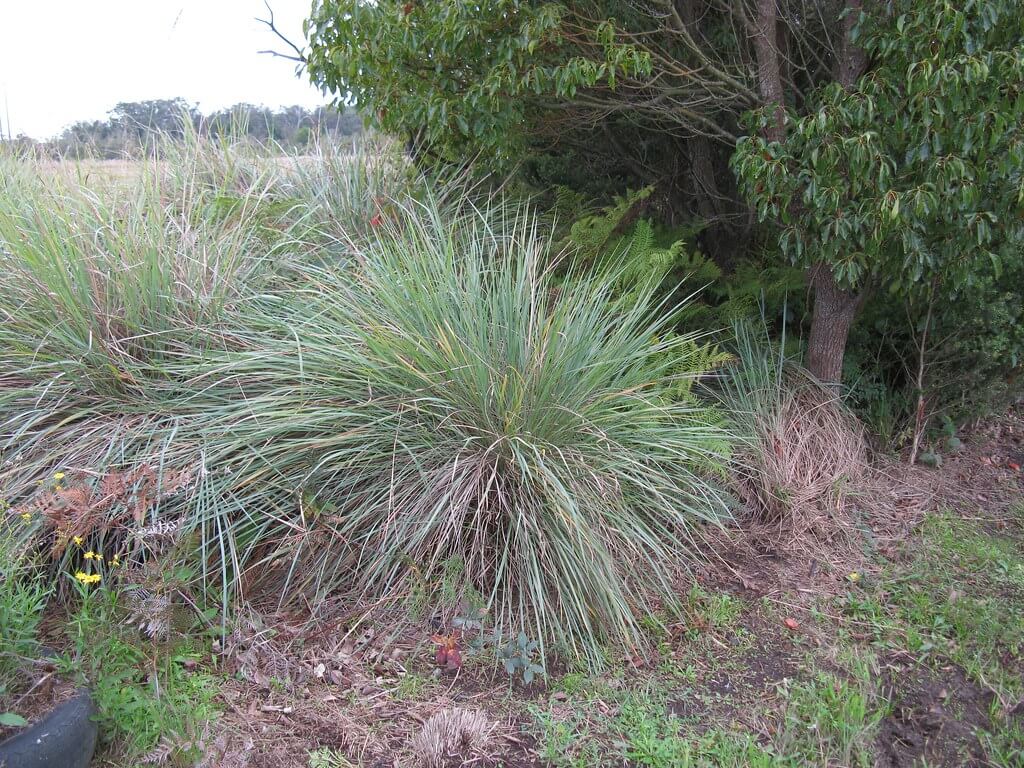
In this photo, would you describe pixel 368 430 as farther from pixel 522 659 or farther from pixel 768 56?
pixel 768 56

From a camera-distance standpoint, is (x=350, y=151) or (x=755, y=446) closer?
(x=755, y=446)

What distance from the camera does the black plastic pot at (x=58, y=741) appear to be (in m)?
→ 2.32

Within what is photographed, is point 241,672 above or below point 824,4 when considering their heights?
below

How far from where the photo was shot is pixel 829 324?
517 cm

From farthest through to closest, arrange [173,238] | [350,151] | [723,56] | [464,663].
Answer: [350,151]
[723,56]
[173,238]
[464,663]

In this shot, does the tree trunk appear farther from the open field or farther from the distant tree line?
the distant tree line

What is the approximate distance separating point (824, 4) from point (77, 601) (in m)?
5.25

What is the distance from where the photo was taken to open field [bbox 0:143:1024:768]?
291cm

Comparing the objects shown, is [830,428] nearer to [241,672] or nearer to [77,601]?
[241,672]

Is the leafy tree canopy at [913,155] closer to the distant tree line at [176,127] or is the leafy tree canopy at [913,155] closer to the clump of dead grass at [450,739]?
the clump of dead grass at [450,739]

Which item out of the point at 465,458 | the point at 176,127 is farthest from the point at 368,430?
the point at 176,127

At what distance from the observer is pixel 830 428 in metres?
5.05

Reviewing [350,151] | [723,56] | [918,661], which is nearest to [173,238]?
[350,151]

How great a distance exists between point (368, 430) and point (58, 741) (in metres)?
1.62
